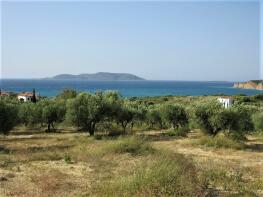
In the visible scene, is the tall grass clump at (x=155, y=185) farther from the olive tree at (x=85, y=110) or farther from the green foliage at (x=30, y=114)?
the green foliage at (x=30, y=114)

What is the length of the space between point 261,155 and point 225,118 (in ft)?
22.2

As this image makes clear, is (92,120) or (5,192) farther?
(92,120)

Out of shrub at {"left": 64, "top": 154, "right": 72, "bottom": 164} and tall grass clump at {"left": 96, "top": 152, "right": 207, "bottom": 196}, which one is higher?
tall grass clump at {"left": 96, "top": 152, "right": 207, "bottom": 196}

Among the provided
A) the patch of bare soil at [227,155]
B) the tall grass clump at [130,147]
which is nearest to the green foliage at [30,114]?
the patch of bare soil at [227,155]

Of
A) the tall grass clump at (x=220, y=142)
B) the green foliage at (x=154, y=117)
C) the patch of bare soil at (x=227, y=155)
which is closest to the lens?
the patch of bare soil at (x=227, y=155)

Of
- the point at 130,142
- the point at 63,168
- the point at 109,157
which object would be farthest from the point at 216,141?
the point at 63,168

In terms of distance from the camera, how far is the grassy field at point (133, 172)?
36.9 ft

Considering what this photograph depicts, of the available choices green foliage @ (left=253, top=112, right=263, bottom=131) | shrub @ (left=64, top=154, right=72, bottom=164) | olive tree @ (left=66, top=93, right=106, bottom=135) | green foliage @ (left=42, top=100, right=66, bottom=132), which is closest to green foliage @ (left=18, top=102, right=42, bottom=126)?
green foliage @ (left=42, top=100, right=66, bottom=132)

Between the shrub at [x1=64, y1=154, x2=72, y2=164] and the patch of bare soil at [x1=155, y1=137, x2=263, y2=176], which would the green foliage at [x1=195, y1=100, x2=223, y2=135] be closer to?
the patch of bare soil at [x1=155, y1=137, x2=263, y2=176]

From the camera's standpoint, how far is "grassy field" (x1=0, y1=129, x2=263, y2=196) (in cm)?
1124

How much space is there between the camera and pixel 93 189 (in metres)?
13.1

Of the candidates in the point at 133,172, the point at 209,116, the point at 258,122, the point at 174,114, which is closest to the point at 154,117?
the point at 174,114

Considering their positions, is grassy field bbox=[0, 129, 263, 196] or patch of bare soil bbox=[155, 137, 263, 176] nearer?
grassy field bbox=[0, 129, 263, 196]

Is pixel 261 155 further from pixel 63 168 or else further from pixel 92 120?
pixel 92 120
